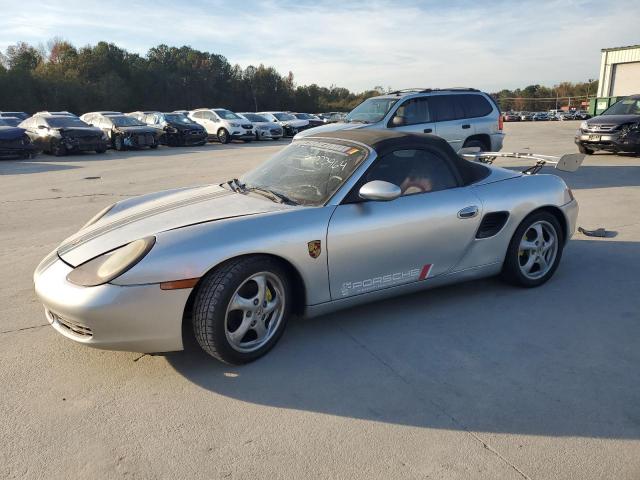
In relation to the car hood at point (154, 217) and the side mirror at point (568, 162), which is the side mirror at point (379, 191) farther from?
the side mirror at point (568, 162)

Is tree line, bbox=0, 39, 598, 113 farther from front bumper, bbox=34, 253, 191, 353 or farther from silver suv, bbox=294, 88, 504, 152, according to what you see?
front bumper, bbox=34, 253, 191, 353

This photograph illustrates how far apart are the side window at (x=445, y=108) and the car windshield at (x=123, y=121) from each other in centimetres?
1471

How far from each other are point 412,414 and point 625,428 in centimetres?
105

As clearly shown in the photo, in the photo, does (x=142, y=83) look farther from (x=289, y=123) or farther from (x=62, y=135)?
(x=62, y=135)

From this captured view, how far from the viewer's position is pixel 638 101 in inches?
555

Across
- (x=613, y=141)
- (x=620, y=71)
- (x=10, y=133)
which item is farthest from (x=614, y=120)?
(x=620, y=71)

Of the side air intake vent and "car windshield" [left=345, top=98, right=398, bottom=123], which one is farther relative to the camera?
"car windshield" [left=345, top=98, right=398, bottom=123]

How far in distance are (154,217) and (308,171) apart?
1180 millimetres

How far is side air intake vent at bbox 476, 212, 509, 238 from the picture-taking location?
409 centimetres

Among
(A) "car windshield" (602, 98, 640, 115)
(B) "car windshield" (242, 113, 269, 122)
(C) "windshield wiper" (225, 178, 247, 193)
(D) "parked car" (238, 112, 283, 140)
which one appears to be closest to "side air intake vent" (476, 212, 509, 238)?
(C) "windshield wiper" (225, 178, 247, 193)

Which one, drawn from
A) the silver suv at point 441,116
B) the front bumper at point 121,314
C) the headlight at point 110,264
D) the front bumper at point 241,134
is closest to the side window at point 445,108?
the silver suv at point 441,116

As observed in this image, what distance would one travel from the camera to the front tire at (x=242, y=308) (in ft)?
9.85

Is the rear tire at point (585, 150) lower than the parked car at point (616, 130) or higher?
lower

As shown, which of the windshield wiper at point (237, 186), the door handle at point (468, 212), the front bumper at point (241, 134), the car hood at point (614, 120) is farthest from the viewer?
the front bumper at point (241, 134)
